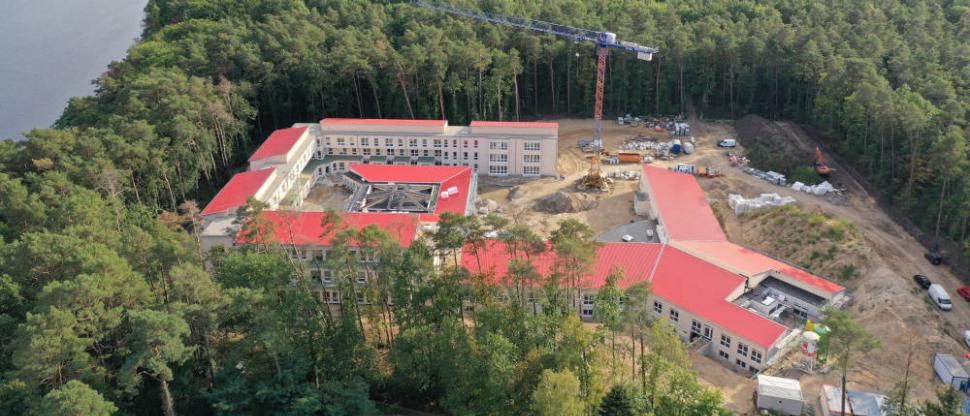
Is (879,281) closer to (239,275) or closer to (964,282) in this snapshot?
(964,282)

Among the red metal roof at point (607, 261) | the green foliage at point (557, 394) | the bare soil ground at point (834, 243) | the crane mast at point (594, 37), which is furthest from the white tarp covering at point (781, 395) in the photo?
the crane mast at point (594, 37)

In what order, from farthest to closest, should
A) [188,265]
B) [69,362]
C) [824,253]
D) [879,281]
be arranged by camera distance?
[824,253] → [879,281] → [188,265] → [69,362]

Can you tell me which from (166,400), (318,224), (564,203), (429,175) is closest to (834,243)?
(564,203)

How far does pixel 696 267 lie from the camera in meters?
41.7

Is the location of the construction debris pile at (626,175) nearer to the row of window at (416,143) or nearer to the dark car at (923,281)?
the row of window at (416,143)

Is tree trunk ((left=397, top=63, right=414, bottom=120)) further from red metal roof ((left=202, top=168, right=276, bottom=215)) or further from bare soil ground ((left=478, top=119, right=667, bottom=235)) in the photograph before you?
red metal roof ((left=202, top=168, right=276, bottom=215))

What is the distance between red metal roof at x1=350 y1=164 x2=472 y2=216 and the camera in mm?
52812

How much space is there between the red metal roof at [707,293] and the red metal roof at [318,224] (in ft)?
49.7

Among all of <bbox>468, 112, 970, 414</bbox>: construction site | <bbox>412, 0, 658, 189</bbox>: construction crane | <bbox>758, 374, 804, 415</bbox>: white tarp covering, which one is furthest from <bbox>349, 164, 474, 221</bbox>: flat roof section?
<bbox>758, 374, 804, 415</bbox>: white tarp covering

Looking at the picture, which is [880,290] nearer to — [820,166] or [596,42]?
[820,166]

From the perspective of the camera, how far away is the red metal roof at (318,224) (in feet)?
139

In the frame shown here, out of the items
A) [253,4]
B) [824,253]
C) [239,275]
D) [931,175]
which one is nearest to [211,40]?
[253,4]

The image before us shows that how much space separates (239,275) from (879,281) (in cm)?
3495

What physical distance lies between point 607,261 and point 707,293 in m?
6.08
